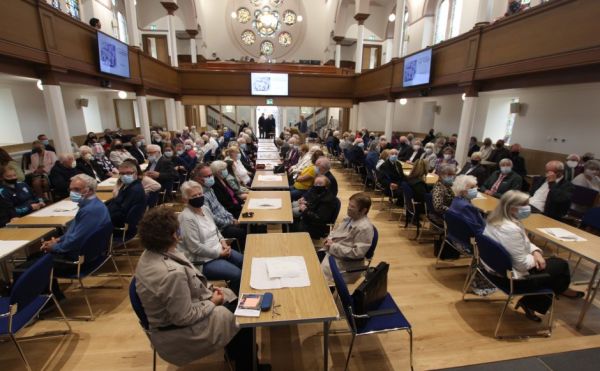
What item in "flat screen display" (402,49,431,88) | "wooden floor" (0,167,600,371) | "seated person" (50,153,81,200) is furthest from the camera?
"flat screen display" (402,49,431,88)

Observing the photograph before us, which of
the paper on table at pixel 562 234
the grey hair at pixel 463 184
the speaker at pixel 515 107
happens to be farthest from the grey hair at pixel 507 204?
the speaker at pixel 515 107

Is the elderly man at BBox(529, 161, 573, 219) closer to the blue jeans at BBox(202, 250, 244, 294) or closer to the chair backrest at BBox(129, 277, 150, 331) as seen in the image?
the blue jeans at BBox(202, 250, 244, 294)

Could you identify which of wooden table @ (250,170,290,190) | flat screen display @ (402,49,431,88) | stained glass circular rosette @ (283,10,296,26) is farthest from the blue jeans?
stained glass circular rosette @ (283,10,296,26)

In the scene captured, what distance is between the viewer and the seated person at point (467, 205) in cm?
338

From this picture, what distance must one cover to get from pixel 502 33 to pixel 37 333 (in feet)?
27.3

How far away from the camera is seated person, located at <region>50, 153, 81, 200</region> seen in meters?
4.87

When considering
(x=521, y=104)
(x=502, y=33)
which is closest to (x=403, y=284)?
(x=502, y=33)

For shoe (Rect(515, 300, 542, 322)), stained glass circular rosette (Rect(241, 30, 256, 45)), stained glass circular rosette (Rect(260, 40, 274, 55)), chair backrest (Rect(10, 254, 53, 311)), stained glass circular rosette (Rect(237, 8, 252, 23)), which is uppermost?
stained glass circular rosette (Rect(237, 8, 252, 23))

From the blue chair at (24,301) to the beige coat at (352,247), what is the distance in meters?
2.20

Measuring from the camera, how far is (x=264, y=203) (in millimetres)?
3926

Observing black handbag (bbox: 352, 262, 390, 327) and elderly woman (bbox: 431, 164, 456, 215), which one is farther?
elderly woman (bbox: 431, 164, 456, 215)

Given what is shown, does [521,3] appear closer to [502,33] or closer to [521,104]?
[521,104]

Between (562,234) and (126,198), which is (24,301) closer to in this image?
(126,198)

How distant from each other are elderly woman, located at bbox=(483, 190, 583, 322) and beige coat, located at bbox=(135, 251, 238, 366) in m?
2.45
